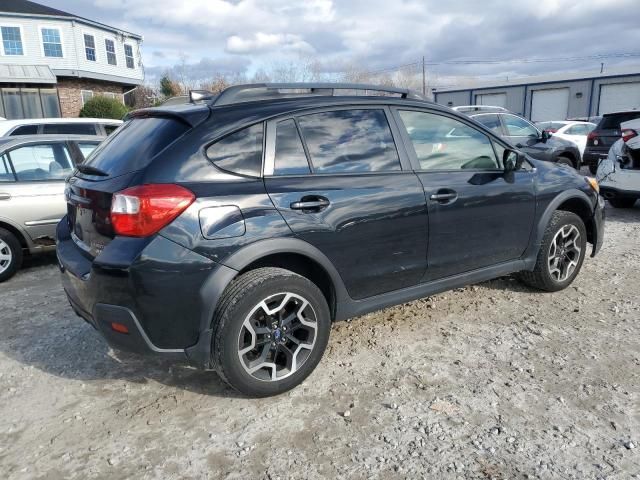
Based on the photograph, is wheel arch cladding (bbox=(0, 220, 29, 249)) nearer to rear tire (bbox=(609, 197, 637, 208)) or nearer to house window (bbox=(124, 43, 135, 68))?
rear tire (bbox=(609, 197, 637, 208))

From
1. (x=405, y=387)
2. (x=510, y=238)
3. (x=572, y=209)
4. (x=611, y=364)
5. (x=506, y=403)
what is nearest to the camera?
(x=506, y=403)

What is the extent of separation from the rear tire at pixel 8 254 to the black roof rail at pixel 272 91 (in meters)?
3.21

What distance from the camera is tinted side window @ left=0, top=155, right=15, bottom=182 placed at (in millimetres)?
5301

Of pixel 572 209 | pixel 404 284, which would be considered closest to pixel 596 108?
pixel 572 209

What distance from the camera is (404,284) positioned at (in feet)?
11.3

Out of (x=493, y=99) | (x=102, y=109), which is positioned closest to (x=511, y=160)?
(x=102, y=109)

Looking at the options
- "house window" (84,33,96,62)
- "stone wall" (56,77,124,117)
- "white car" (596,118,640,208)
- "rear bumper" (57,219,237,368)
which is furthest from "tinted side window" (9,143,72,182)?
"house window" (84,33,96,62)

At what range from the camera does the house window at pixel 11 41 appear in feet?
86.8

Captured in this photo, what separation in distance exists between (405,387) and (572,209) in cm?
271

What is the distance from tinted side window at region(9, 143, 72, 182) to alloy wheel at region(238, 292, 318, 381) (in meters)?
4.01

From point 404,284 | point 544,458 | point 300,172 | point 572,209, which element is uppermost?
point 300,172

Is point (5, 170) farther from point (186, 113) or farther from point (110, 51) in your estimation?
point (110, 51)

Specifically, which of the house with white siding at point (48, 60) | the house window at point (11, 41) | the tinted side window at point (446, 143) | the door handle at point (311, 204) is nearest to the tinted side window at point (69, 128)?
the tinted side window at point (446, 143)

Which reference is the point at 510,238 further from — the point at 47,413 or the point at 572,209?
the point at 47,413
